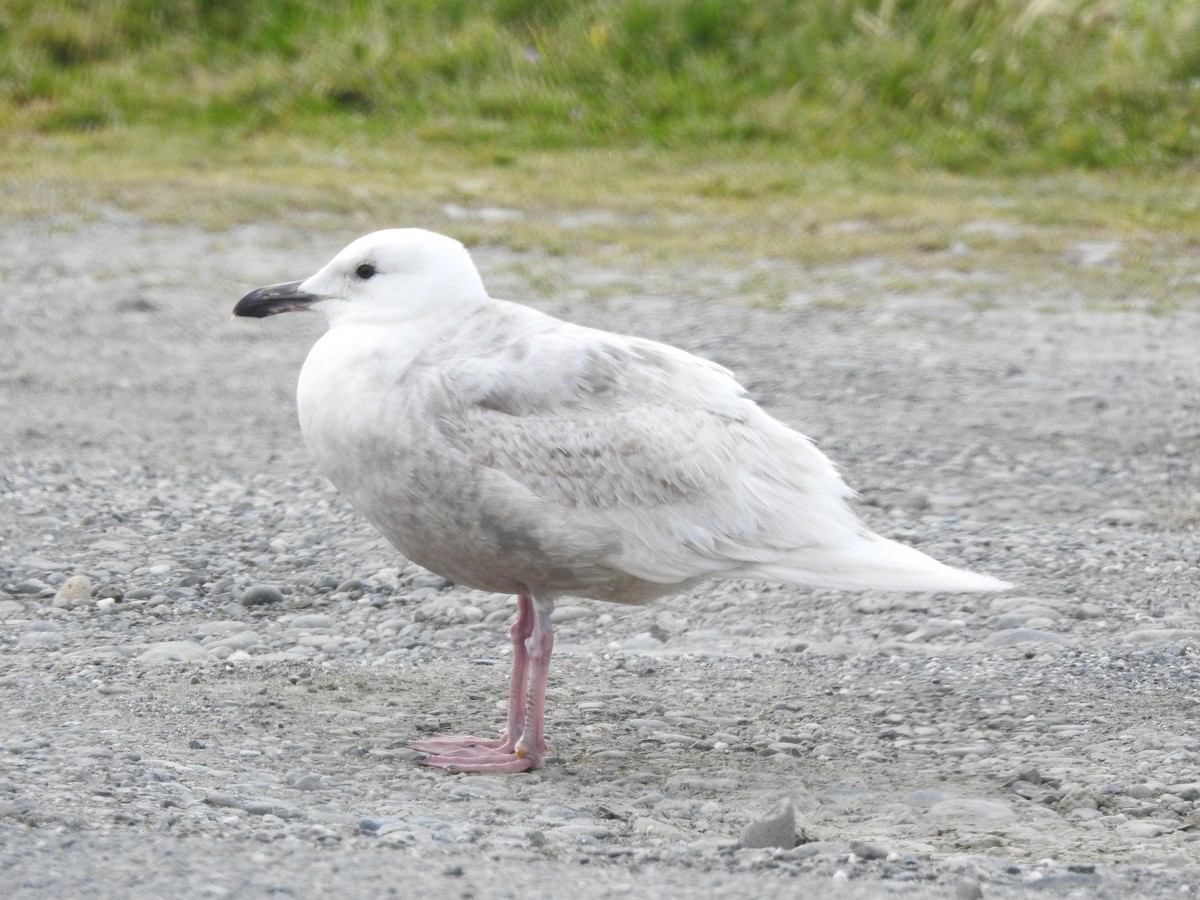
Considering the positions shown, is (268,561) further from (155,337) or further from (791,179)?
(791,179)

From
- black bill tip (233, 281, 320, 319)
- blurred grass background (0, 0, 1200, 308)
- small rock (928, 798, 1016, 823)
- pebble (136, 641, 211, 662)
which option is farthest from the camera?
blurred grass background (0, 0, 1200, 308)

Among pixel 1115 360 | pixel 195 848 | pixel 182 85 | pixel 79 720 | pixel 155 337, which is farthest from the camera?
pixel 182 85

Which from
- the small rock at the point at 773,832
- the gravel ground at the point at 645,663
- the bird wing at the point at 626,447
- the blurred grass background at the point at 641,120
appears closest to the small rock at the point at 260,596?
the gravel ground at the point at 645,663

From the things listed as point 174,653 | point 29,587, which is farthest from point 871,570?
point 29,587

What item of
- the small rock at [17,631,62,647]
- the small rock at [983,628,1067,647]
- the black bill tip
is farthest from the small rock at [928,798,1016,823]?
the small rock at [17,631,62,647]

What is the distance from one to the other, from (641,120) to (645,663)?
8606 mm

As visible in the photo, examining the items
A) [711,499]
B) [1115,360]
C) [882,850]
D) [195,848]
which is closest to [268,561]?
[711,499]

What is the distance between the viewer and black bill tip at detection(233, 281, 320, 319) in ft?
15.5

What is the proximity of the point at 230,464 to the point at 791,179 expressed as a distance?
5894mm

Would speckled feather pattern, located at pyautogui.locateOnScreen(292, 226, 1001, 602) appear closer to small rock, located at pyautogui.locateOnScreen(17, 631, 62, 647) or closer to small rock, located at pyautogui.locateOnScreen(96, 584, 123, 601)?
small rock, located at pyautogui.locateOnScreen(17, 631, 62, 647)

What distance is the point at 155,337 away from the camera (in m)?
8.96

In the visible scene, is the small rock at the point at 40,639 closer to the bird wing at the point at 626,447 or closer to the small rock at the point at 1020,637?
the bird wing at the point at 626,447

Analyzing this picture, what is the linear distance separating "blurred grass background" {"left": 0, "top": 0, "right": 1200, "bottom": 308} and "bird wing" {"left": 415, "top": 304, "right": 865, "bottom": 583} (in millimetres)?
5952

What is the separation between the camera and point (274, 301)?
4.77m
